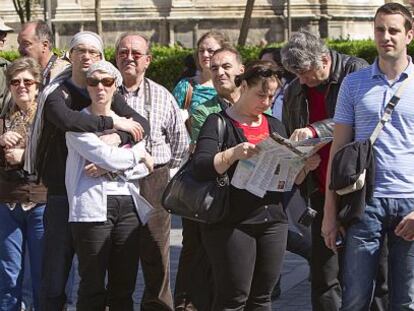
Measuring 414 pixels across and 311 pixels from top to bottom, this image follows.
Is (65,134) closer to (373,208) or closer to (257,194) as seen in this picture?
(257,194)

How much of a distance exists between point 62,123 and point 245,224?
1.30 m

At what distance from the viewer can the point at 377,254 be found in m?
7.02

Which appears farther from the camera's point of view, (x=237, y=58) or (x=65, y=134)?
(x=237, y=58)

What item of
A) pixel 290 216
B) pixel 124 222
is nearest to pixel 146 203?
pixel 124 222

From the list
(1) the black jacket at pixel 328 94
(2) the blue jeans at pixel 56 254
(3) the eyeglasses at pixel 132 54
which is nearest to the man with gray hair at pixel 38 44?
(3) the eyeglasses at pixel 132 54

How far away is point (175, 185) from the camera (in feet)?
25.2

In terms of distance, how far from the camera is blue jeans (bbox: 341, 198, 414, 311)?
22.9 feet

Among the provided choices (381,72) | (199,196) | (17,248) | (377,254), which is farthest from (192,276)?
(381,72)

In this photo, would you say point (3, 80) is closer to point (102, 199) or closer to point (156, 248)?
point (156, 248)

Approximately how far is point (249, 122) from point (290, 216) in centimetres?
147

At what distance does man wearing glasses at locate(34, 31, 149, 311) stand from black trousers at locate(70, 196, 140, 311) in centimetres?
30

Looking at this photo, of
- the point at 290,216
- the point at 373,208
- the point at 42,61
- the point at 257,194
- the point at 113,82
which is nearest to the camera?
the point at 373,208

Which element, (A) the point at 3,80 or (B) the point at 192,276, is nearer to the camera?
(B) the point at 192,276

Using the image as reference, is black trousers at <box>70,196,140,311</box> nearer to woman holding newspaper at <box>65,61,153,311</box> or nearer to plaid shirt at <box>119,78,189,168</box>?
woman holding newspaper at <box>65,61,153,311</box>
